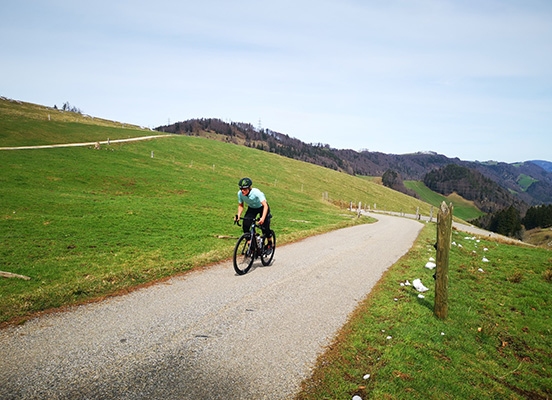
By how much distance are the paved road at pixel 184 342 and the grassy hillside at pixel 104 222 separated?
1513 millimetres

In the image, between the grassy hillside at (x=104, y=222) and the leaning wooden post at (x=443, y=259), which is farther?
the grassy hillside at (x=104, y=222)

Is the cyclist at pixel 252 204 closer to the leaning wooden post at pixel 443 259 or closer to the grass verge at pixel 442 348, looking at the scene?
the grass verge at pixel 442 348

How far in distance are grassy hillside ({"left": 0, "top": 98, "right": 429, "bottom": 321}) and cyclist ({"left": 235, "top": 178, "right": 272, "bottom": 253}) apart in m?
2.32

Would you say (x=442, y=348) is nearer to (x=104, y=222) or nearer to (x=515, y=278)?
(x=515, y=278)

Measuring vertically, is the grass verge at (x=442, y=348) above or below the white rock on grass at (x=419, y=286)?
below

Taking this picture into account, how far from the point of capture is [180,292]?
809 cm

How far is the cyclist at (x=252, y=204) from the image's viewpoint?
1000 cm

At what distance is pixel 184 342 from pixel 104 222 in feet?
52.5

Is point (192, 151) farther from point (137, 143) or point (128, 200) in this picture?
point (128, 200)

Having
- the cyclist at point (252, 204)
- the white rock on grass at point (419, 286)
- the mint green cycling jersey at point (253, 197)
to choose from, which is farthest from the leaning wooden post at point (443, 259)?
the mint green cycling jersey at point (253, 197)

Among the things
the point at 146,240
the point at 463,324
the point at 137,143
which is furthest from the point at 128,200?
the point at 137,143

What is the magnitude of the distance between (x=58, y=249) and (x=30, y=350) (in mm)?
9744

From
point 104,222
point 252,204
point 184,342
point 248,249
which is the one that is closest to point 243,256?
point 248,249

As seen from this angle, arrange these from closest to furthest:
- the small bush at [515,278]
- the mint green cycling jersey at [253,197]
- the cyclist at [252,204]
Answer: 1. the cyclist at [252,204]
2. the mint green cycling jersey at [253,197]
3. the small bush at [515,278]
